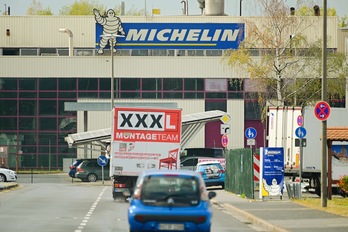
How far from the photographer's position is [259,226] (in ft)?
81.4

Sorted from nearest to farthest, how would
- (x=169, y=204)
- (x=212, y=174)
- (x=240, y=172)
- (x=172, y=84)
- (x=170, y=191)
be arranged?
1. (x=169, y=204)
2. (x=170, y=191)
3. (x=240, y=172)
4. (x=212, y=174)
5. (x=172, y=84)

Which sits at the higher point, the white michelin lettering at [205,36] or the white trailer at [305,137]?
the white michelin lettering at [205,36]

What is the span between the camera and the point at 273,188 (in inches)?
1387

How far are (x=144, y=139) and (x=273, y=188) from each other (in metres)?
5.10

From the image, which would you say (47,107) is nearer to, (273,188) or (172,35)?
(172,35)

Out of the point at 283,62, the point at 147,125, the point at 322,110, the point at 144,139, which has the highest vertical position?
the point at 283,62

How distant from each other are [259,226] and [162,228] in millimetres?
7073

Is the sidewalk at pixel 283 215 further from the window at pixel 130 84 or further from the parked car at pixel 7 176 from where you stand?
the window at pixel 130 84

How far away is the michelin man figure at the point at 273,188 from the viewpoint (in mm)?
35156

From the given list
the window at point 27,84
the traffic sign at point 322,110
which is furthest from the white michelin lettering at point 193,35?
the traffic sign at point 322,110

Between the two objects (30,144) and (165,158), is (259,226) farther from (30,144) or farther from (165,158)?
(30,144)

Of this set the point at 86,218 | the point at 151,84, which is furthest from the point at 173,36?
the point at 86,218

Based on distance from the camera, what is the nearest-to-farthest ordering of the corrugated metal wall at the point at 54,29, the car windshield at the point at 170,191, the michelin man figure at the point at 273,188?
the car windshield at the point at 170,191, the michelin man figure at the point at 273,188, the corrugated metal wall at the point at 54,29

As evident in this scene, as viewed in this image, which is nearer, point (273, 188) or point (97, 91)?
point (273, 188)
